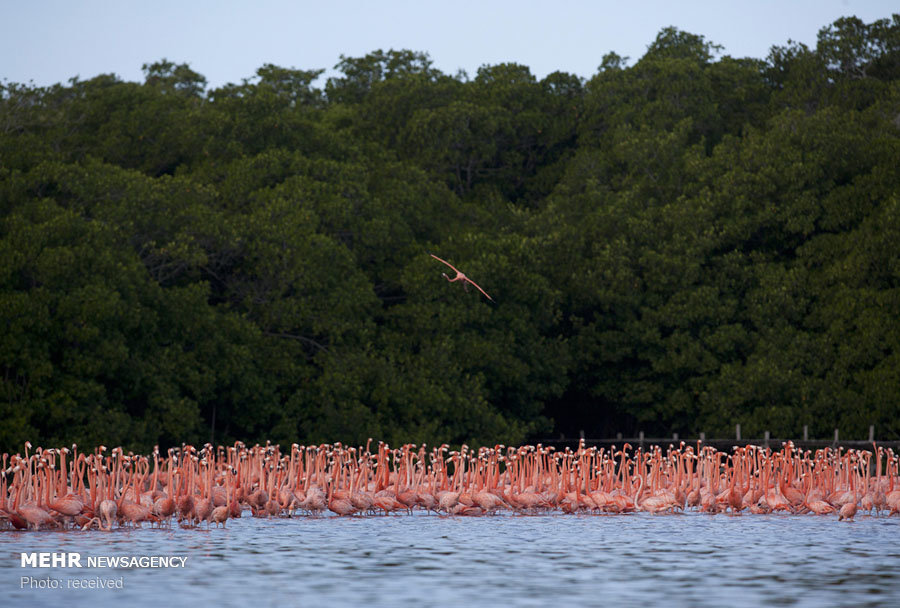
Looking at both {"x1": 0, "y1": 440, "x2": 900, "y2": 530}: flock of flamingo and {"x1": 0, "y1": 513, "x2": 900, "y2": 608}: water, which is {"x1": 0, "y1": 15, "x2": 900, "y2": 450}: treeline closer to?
{"x1": 0, "y1": 440, "x2": 900, "y2": 530}: flock of flamingo

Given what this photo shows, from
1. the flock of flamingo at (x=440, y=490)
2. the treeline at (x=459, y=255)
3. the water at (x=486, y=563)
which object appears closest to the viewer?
the water at (x=486, y=563)

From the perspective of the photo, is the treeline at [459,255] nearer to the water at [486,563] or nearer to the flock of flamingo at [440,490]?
the flock of flamingo at [440,490]

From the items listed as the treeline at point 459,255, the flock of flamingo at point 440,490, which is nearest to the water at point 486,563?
the flock of flamingo at point 440,490

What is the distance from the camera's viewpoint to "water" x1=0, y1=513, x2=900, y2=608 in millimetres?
15844

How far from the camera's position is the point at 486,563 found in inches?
752

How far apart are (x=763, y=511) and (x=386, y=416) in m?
20.0

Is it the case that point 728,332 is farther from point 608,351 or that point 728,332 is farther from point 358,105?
point 358,105

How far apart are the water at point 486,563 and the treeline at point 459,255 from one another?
53.5 feet

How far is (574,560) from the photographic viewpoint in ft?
64.1

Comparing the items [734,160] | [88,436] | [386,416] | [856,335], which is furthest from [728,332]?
[88,436]

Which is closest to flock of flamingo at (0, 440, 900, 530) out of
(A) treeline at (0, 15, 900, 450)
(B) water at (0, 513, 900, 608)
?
(B) water at (0, 513, 900, 608)

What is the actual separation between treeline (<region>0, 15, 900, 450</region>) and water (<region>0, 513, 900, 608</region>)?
16.3m

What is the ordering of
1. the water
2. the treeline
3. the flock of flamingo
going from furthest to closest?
the treeline → the flock of flamingo → the water

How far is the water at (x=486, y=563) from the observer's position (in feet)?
52.0
